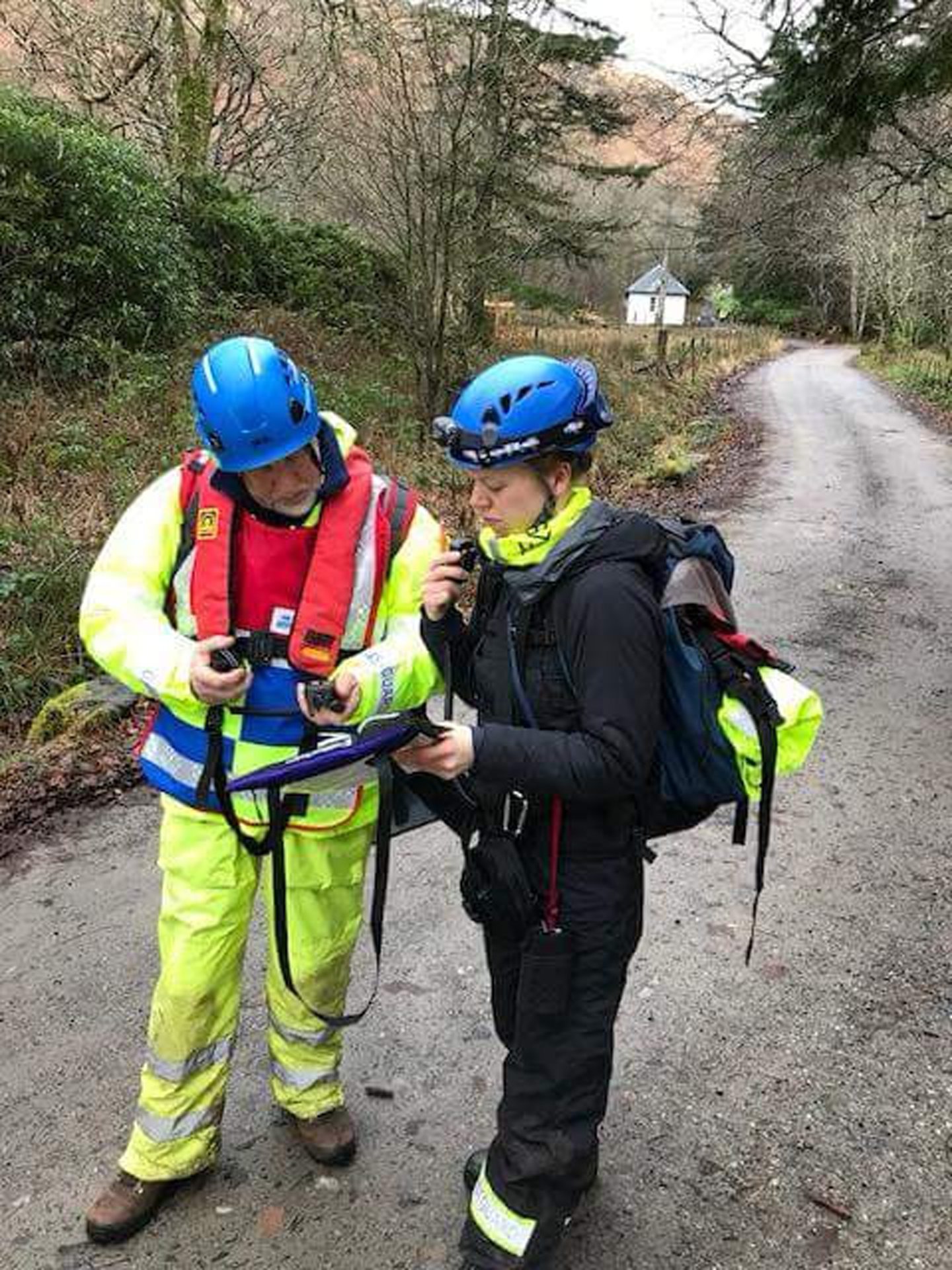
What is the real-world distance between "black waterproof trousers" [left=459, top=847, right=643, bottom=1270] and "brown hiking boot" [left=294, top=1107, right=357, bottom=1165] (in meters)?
0.58

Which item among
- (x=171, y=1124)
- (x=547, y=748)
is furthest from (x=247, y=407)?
(x=171, y=1124)

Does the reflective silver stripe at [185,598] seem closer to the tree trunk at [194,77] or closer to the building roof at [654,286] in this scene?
the tree trunk at [194,77]

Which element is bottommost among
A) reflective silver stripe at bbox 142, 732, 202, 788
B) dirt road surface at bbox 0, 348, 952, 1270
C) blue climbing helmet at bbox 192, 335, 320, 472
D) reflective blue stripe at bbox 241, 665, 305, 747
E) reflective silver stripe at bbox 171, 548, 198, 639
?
dirt road surface at bbox 0, 348, 952, 1270

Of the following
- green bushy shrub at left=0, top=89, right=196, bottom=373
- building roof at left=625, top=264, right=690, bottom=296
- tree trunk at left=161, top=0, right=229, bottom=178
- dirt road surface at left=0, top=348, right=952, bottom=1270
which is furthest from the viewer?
building roof at left=625, top=264, right=690, bottom=296

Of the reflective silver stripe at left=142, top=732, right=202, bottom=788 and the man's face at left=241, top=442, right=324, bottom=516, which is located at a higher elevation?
the man's face at left=241, top=442, right=324, bottom=516

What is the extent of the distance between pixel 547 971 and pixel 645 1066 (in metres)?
1.36

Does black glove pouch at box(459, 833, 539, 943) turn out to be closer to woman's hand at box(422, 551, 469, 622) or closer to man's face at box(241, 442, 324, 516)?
woman's hand at box(422, 551, 469, 622)

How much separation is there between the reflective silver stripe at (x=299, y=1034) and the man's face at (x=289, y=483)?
55.9 inches

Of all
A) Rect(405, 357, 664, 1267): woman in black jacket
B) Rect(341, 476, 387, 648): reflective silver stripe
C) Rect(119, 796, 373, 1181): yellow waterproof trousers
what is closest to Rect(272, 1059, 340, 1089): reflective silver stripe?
Rect(119, 796, 373, 1181): yellow waterproof trousers

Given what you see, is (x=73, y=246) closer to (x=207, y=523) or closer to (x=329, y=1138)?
(x=207, y=523)

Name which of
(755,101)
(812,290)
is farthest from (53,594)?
(812,290)

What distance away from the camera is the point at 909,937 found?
4.07m

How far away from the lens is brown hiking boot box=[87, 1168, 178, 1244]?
101 inches

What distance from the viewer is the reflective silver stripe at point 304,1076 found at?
2834 millimetres
